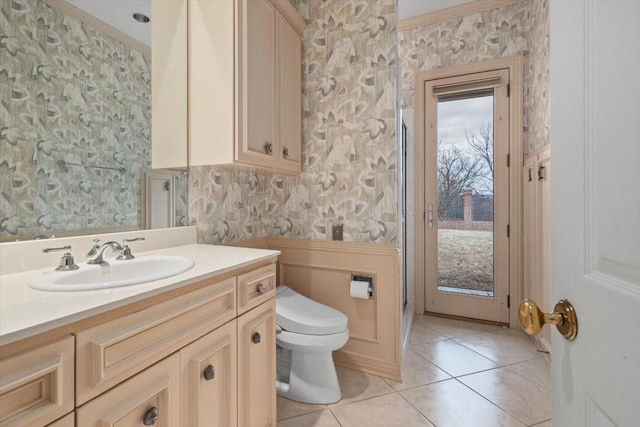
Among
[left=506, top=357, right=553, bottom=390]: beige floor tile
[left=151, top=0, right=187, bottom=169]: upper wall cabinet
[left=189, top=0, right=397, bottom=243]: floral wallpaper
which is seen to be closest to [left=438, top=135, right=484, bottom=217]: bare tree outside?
[left=189, top=0, right=397, bottom=243]: floral wallpaper

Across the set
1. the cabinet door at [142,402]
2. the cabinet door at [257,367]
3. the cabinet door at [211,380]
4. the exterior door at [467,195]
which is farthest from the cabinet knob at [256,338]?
the exterior door at [467,195]

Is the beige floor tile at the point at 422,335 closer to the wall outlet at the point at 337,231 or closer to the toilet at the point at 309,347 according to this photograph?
the toilet at the point at 309,347

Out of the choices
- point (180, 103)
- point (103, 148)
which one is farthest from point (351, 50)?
point (103, 148)

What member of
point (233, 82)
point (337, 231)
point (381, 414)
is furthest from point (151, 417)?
point (337, 231)

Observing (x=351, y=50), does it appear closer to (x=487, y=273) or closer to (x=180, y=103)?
(x=180, y=103)

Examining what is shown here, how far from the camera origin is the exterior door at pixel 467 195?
8.76ft

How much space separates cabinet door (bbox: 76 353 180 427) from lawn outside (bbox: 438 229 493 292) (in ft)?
8.56

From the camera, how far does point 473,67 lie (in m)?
2.68

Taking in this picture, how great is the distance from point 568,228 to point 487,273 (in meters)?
2.57

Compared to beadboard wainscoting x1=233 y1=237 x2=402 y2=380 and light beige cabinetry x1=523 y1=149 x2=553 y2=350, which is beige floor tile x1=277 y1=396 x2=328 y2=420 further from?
light beige cabinetry x1=523 y1=149 x2=553 y2=350

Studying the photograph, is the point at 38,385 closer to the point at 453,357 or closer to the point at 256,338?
the point at 256,338

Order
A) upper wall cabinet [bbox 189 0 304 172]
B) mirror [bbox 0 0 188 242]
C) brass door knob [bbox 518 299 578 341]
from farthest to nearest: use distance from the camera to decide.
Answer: upper wall cabinet [bbox 189 0 304 172], mirror [bbox 0 0 188 242], brass door knob [bbox 518 299 578 341]

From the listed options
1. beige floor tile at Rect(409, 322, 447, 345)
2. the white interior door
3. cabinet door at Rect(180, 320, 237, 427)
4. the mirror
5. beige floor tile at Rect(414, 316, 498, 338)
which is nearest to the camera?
the white interior door

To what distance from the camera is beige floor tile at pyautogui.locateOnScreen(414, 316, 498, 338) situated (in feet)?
8.36
